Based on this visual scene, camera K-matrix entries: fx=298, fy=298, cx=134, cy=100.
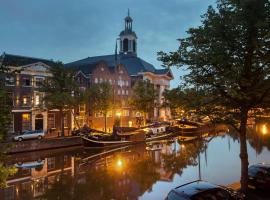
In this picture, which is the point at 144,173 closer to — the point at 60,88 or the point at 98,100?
the point at 60,88

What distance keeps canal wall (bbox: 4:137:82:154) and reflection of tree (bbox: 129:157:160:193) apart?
13.0 m

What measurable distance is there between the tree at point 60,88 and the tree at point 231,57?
3393 cm

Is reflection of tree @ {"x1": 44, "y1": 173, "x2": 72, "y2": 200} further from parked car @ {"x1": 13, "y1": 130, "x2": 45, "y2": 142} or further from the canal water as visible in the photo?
parked car @ {"x1": 13, "y1": 130, "x2": 45, "y2": 142}

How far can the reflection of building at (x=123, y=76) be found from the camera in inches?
2635

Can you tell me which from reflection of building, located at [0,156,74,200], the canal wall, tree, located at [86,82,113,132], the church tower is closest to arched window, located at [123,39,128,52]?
the church tower

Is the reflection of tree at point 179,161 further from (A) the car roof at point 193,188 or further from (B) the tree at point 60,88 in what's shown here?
(A) the car roof at point 193,188

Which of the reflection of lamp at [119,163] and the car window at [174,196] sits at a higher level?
the car window at [174,196]

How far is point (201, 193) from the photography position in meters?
10.7

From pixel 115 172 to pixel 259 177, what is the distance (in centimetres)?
1638

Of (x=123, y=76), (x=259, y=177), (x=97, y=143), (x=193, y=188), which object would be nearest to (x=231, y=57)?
(x=193, y=188)

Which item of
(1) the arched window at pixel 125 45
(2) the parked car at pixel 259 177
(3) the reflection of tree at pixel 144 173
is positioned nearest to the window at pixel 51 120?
(3) the reflection of tree at pixel 144 173

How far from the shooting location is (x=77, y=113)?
61.2m

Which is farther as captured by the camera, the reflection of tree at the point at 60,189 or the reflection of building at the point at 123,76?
the reflection of building at the point at 123,76

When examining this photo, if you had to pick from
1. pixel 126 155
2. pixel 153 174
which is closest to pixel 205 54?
pixel 153 174
